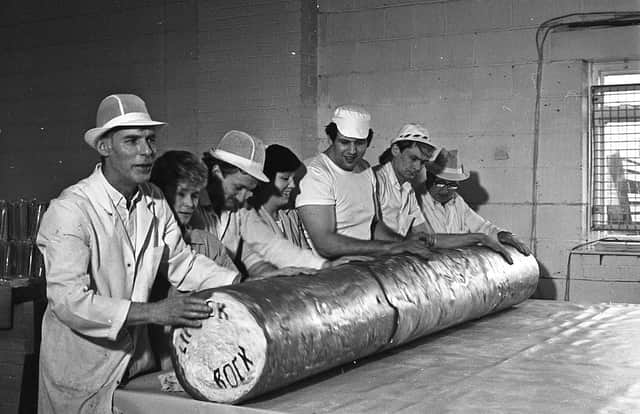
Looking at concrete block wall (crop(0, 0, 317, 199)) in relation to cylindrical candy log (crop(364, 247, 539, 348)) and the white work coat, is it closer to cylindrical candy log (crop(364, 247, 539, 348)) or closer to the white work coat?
cylindrical candy log (crop(364, 247, 539, 348))

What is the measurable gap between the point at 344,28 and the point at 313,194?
7.29ft

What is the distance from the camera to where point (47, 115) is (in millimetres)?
6887

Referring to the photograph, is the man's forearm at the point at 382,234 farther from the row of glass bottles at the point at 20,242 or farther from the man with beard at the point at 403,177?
the row of glass bottles at the point at 20,242

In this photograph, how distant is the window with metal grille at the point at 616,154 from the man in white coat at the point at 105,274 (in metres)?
3.35

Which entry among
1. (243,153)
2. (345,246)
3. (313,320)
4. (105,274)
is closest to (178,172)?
(243,153)

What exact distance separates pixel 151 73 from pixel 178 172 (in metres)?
3.58

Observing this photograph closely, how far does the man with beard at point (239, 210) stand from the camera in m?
3.38

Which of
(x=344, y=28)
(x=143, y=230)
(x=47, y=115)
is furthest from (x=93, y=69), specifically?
(x=143, y=230)

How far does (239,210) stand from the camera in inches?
140

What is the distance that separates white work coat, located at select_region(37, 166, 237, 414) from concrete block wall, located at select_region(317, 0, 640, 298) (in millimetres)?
3153

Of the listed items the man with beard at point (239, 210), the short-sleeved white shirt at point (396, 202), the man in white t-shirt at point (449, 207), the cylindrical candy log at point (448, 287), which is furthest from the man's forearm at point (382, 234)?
the man with beard at point (239, 210)

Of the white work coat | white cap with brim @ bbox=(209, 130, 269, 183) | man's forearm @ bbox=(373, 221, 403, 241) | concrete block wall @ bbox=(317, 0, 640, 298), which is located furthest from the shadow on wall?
the white work coat

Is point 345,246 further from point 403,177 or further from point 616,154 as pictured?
point 616,154

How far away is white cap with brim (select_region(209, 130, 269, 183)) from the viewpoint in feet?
11.0
